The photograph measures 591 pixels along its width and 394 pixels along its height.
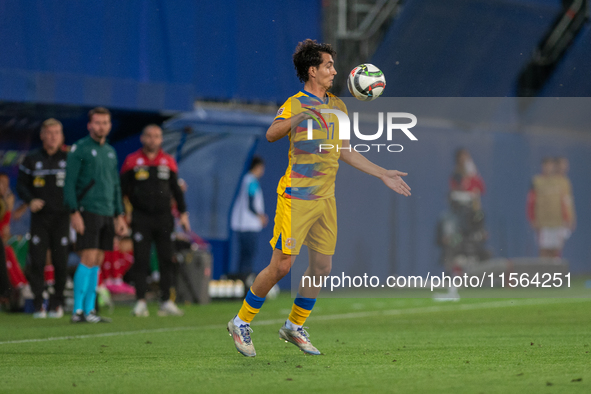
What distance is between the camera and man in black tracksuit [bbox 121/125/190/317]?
10.3 m

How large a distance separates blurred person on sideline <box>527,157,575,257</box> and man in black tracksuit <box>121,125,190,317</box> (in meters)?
8.29

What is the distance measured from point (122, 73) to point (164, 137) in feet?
4.32

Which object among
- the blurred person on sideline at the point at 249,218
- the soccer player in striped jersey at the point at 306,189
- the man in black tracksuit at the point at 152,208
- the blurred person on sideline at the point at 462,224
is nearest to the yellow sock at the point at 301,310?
the soccer player in striped jersey at the point at 306,189

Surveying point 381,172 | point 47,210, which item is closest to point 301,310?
point 381,172

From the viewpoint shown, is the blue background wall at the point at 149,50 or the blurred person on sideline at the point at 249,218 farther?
the blurred person on sideline at the point at 249,218

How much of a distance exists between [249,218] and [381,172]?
8.29 meters

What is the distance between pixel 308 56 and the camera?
19.7ft

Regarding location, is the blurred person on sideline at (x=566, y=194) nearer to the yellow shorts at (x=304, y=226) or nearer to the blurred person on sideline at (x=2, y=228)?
the blurred person on sideline at (x=2, y=228)

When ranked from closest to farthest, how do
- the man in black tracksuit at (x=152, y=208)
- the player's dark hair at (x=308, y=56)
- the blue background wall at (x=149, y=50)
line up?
the player's dark hair at (x=308, y=56)
the man in black tracksuit at (x=152, y=208)
the blue background wall at (x=149, y=50)

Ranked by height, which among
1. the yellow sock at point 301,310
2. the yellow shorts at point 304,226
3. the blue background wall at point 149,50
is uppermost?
the blue background wall at point 149,50

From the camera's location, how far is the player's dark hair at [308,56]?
597cm

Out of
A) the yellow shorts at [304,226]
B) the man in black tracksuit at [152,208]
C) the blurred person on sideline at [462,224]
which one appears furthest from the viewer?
the blurred person on sideline at [462,224]

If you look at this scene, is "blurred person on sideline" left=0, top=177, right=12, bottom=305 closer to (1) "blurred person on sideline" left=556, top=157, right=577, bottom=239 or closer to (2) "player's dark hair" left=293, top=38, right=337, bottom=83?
(2) "player's dark hair" left=293, top=38, right=337, bottom=83

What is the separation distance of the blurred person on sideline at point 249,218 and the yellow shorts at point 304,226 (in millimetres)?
7986
